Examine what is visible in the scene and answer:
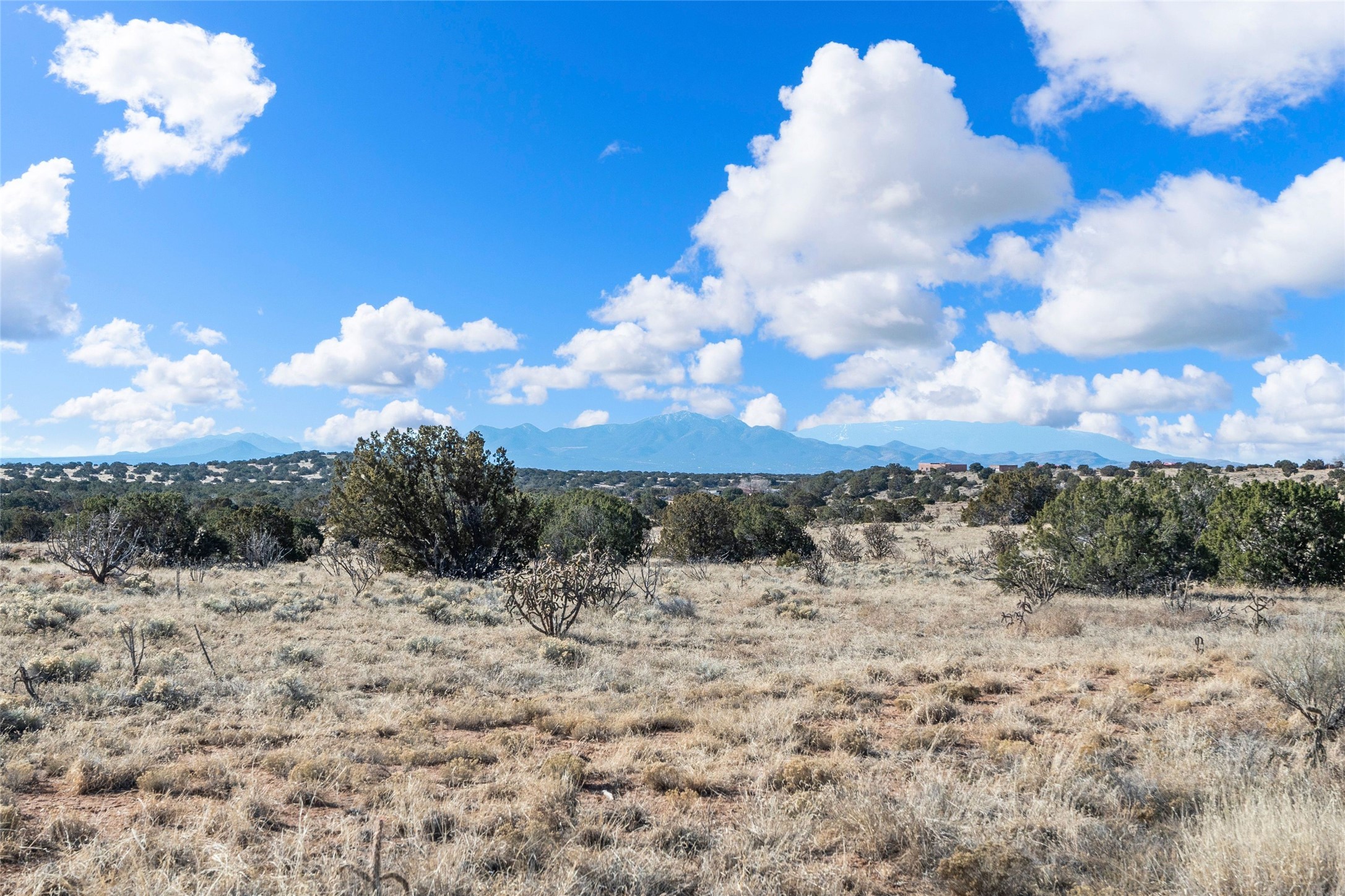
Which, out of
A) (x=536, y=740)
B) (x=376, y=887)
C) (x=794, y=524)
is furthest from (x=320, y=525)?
(x=376, y=887)

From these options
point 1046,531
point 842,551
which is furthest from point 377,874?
point 842,551

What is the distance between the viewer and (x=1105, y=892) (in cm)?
444

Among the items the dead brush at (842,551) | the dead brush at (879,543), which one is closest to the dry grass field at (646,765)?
the dead brush at (842,551)

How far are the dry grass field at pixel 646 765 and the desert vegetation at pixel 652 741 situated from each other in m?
0.04

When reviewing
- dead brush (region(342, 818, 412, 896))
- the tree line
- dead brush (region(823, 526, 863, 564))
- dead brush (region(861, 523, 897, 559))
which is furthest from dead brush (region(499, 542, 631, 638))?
dead brush (region(861, 523, 897, 559))

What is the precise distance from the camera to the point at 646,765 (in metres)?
7.27

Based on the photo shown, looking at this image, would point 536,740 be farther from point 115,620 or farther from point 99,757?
point 115,620

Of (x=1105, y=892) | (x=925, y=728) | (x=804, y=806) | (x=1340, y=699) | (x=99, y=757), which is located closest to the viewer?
(x=1105, y=892)

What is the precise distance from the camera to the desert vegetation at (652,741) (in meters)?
4.84

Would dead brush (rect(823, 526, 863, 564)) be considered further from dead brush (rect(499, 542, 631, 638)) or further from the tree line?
dead brush (rect(499, 542, 631, 638))

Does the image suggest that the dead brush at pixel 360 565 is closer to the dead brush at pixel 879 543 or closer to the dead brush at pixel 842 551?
the dead brush at pixel 842 551

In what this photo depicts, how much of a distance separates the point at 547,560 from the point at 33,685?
9.15 meters

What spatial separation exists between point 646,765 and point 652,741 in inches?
37.4

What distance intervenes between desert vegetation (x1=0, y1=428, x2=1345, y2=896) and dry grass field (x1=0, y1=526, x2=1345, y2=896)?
0.13 ft
